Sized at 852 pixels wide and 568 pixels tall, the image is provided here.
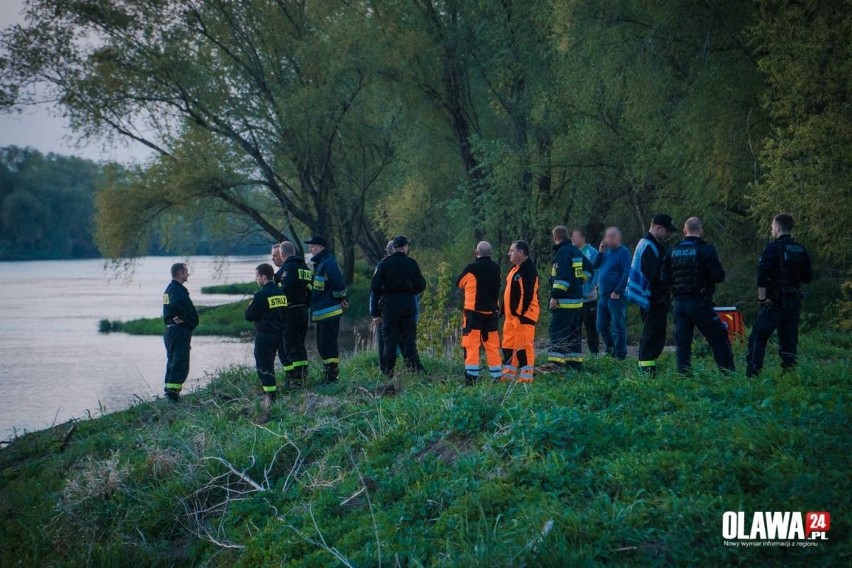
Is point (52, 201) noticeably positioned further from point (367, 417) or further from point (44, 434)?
point (367, 417)

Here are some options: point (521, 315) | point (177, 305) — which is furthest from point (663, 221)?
point (177, 305)

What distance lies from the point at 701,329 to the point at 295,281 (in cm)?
558

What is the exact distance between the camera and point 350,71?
2755cm

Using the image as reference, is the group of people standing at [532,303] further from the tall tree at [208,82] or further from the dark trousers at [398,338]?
the tall tree at [208,82]

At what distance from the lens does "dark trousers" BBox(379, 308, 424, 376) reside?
11398 millimetres

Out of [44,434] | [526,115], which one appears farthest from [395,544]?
[526,115]

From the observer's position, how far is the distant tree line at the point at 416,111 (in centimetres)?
1680

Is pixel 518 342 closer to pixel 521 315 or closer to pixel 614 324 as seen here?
pixel 521 315

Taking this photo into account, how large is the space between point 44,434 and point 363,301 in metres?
21.9

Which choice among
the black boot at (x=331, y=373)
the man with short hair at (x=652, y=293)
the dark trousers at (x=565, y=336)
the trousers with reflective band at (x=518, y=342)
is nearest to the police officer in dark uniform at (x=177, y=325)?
the black boot at (x=331, y=373)

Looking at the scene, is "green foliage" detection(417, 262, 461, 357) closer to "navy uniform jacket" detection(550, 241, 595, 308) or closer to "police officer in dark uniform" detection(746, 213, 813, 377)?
"navy uniform jacket" detection(550, 241, 595, 308)

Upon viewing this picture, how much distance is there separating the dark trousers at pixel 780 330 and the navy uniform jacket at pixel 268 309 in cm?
594

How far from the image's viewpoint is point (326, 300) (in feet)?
39.3

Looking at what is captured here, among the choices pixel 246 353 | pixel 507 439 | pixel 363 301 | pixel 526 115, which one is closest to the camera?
pixel 507 439
